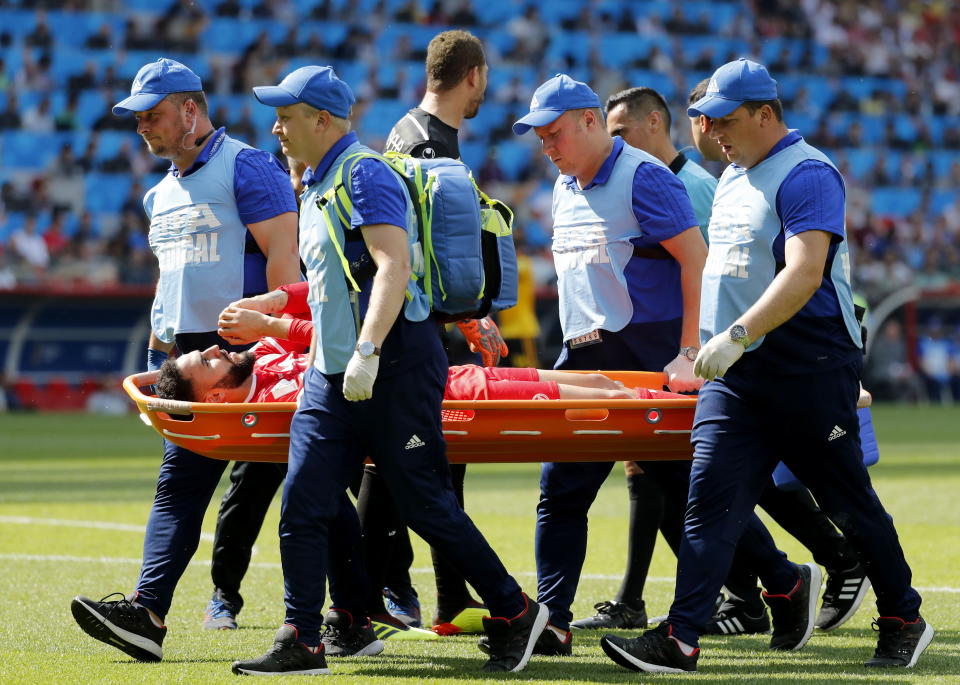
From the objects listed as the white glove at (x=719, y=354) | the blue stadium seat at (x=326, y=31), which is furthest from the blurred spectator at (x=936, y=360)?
the white glove at (x=719, y=354)

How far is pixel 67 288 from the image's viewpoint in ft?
66.3

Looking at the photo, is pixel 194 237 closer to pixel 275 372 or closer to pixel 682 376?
pixel 275 372

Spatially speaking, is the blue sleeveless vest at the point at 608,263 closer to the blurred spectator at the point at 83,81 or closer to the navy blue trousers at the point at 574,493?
the navy blue trousers at the point at 574,493

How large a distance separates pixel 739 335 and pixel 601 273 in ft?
3.80

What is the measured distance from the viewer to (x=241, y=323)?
5.49 metres

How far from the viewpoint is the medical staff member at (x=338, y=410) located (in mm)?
5008

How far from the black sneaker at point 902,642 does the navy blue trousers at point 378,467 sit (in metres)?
1.45

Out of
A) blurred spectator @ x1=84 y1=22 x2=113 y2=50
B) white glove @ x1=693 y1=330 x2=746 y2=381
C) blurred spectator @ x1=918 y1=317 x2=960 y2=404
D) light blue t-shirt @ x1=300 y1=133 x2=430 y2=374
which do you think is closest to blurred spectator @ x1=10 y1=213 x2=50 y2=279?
blurred spectator @ x1=84 y1=22 x2=113 y2=50

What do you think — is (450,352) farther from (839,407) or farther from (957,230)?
(957,230)

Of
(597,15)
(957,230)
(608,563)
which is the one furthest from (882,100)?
(608,563)

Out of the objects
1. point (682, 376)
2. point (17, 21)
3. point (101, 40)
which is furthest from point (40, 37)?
point (682, 376)

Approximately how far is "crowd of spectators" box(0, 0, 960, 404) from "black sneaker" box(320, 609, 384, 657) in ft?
49.9

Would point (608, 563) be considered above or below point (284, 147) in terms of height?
below

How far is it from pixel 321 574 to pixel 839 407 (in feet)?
6.04
